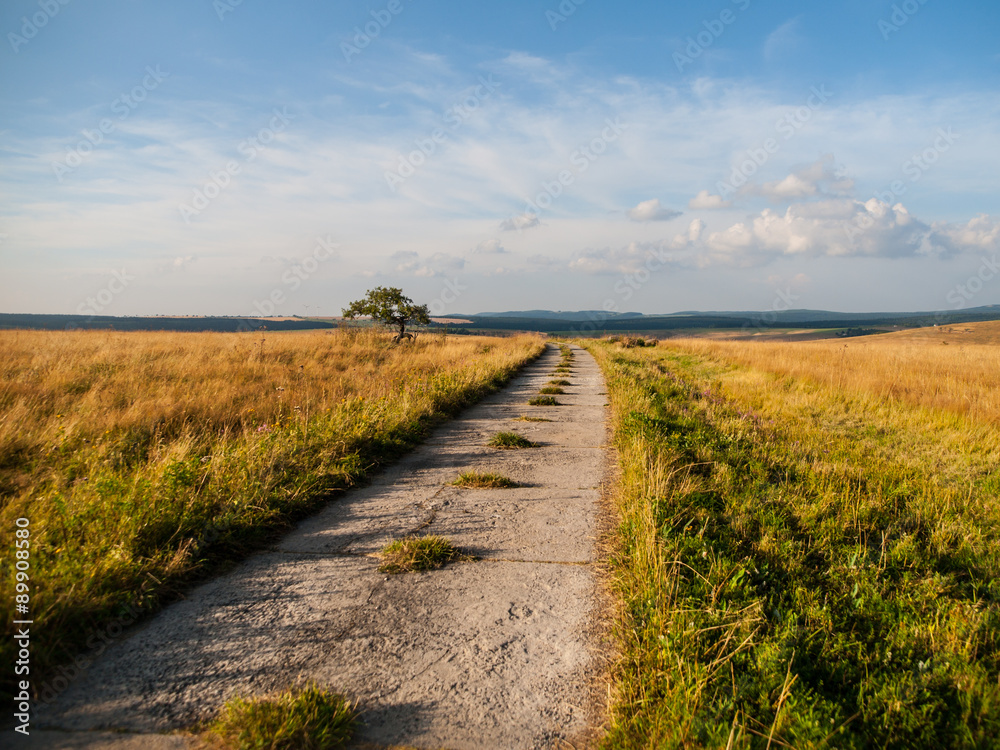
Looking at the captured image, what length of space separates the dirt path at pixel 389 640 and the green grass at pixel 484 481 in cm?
69

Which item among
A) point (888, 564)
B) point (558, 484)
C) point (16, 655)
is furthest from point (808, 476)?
point (16, 655)

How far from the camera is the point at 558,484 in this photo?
526 cm

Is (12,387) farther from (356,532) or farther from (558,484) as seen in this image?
(558,484)

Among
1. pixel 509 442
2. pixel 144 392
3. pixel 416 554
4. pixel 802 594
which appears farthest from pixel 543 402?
pixel 802 594

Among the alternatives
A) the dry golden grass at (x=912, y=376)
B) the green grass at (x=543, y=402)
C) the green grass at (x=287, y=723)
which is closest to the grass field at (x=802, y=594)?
the green grass at (x=287, y=723)

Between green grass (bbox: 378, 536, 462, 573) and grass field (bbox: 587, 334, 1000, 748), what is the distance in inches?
46.2

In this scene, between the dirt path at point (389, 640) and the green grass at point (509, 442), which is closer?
the dirt path at point (389, 640)

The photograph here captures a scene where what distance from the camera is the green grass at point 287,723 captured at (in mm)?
1845

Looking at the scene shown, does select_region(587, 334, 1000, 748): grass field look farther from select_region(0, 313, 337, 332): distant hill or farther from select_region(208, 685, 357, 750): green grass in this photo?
select_region(0, 313, 337, 332): distant hill

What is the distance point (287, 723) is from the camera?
188 cm

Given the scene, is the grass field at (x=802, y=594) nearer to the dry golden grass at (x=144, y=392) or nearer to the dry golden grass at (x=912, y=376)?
the dry golden grass at (x=912, y=376)

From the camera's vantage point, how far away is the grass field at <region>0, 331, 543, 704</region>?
276 centimetres

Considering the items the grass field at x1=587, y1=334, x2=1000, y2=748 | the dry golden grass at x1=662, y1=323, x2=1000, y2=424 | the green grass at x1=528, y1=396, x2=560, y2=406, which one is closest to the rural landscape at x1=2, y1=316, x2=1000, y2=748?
the grass field at x1=587, y1=334, x2=1000, y2=748

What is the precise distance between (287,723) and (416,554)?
1578 mm
